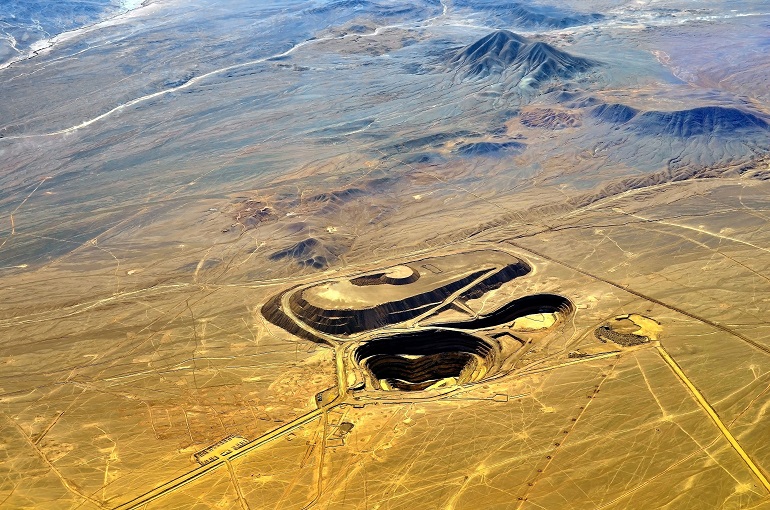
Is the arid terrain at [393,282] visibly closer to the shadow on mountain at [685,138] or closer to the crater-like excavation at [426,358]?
the crater-like excavation at [426,358]

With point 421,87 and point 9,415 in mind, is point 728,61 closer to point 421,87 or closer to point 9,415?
point 421,87

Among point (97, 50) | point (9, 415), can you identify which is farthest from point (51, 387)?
point (97, 50)

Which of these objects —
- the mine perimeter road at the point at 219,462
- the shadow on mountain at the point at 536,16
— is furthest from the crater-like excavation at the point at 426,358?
the shadow on mountain at the point at 536,16

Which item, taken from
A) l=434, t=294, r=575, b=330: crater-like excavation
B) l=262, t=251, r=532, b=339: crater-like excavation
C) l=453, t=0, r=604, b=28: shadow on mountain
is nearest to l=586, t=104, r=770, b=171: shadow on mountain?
l=262, t=251, r=532, b=339: crater-like excavation

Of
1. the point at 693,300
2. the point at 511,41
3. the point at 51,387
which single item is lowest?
the point at 693,300

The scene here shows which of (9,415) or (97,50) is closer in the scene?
(9,415)

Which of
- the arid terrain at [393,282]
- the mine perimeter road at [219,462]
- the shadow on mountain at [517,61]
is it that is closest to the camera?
the mine perimeter road at [219,462]
